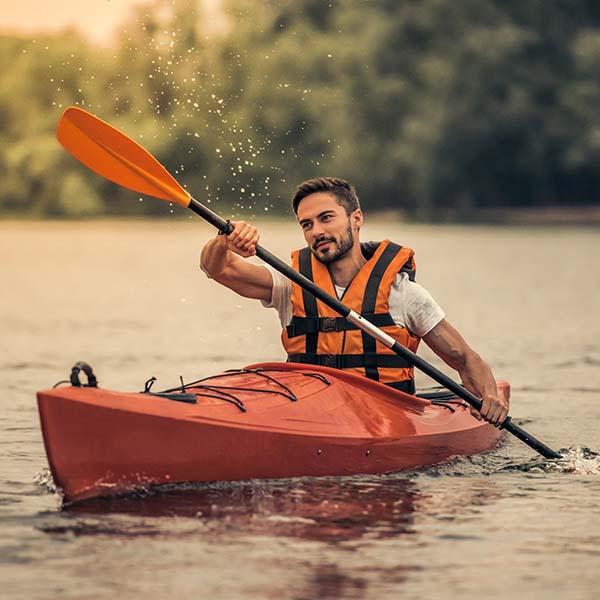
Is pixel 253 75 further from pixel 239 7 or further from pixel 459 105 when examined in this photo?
pixel 459 105

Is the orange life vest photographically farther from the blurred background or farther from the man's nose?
the blurred background

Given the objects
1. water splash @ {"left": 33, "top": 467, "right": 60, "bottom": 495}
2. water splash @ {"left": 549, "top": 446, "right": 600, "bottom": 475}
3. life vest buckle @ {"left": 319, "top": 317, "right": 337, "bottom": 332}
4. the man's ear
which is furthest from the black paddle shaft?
water splash @ {"left": 33, "top": 467, "right": 60, "bottom": 495}

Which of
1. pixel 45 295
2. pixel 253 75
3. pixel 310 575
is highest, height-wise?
pixel 253 75

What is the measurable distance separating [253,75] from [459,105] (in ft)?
18.7

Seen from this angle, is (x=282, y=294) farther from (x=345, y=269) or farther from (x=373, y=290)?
(x=373, y=290)

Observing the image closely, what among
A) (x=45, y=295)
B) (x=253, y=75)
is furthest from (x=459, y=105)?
(x=45, y=295)

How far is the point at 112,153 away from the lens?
6.44 m

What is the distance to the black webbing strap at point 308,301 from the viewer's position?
243 inches

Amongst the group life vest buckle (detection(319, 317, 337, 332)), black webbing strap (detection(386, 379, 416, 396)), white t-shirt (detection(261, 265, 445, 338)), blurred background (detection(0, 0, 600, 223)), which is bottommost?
black webbing strap (detection(386, 379, 416, 396))

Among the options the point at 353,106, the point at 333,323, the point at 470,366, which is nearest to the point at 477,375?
the point at 470,366

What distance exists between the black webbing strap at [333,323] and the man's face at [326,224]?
245mm

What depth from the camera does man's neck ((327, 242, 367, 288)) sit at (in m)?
6.25

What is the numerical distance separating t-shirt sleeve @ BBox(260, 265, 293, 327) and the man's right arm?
0.02 meters

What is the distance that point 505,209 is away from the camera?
44250mm
